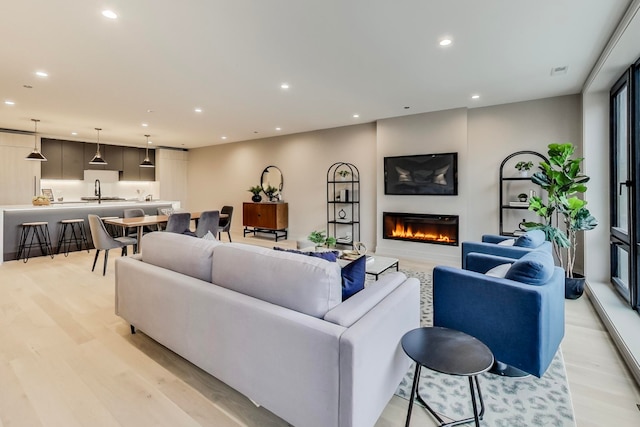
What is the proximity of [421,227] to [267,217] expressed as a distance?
11.8 ft

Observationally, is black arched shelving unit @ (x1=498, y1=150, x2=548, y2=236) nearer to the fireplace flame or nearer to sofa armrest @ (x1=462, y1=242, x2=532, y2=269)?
the fireplace flame

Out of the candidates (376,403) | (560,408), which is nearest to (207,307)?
(376,403)

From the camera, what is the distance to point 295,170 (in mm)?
7367

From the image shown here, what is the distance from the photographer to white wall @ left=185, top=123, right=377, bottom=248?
20.9ft

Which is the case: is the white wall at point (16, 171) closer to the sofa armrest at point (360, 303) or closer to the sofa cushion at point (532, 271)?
the sofa armrest at point (360, 303)

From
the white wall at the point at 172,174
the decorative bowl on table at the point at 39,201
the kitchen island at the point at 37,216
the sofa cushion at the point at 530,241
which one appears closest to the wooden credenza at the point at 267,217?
the kitchen island at the point at 37,216

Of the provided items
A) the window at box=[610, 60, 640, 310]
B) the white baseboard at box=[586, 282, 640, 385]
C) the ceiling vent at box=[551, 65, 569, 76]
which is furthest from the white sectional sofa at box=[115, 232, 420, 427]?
the ceiling vent at box=[551, 65, 569, 76]

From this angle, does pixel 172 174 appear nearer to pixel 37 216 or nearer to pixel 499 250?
pixel 37 216

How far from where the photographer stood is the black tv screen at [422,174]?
5.25 metres

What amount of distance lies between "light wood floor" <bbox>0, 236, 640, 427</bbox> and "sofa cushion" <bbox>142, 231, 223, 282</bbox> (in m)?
0.68

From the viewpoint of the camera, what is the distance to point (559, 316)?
2258 millimetres

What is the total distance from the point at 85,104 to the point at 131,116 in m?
0.82

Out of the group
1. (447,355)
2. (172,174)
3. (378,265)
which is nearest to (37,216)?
(172,174)

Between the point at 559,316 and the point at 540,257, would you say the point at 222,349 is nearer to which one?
the point at 540,257
